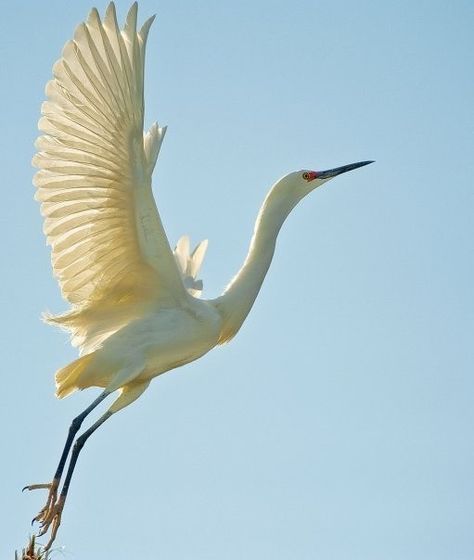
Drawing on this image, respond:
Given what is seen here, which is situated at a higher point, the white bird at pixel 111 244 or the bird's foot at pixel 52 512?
the white bird at pixel 111 244

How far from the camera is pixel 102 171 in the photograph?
10859mm

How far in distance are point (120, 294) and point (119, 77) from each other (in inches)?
75.1

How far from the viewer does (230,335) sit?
39.6 ft

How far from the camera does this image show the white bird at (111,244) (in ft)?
34.7

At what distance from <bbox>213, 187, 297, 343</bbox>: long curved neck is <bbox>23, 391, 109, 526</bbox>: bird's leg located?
1.37 m

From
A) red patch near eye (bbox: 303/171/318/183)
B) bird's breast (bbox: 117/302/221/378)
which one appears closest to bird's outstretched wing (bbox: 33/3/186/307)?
bird's breast (bbox: 117/302/221/378)

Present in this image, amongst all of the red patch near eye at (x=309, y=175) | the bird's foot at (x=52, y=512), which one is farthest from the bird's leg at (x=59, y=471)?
the red patch near eye at (x=309, y=175)

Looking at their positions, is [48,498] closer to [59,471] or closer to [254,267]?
[59,471]

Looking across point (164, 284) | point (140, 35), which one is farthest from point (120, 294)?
point (140, 35)

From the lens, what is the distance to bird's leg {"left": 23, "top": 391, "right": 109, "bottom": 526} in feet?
35.1

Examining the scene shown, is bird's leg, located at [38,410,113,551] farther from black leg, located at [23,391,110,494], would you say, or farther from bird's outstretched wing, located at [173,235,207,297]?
bird's outstretched wing, located at [173,235,207,297]

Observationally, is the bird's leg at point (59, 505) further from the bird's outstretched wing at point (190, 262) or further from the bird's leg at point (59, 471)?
the bird's outstretched wing at point (190, 262)

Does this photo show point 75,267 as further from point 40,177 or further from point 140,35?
point 140,35

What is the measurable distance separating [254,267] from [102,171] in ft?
6.12
